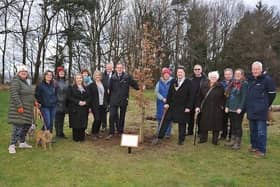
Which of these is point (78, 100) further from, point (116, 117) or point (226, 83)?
point (226, 83)

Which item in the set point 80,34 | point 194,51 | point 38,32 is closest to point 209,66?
point 194,51

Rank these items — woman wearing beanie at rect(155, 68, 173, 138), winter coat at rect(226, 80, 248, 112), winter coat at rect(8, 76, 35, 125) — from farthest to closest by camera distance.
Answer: woman wearing beanie at rect(155, 68, 173, 138) < winter coat at rect(226, 80, 248, 112) < winter coat at rect(8, 76, 35, 125)

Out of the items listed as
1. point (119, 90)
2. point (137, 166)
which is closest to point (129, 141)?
point (137, 166)

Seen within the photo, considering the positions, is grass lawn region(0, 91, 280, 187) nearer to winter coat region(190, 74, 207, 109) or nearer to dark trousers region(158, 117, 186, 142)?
dark trousers region(158, 117, 186, 142)

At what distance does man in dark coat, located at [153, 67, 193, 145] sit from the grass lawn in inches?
23.2

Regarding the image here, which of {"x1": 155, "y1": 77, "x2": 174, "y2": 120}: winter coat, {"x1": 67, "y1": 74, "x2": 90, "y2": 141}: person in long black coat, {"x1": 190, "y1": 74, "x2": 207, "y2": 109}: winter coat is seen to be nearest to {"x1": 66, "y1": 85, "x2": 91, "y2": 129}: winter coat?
{"x1": 67, "y1": 74, "x2": 90, "y2": 141}: person in long black coat

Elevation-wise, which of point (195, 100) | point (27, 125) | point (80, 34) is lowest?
point (27, 125)

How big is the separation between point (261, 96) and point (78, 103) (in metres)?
4.12

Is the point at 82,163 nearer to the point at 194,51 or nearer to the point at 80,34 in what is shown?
the point at 80,34

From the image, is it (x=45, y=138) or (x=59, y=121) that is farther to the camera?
(x=59, y=121)

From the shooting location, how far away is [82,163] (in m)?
6.87

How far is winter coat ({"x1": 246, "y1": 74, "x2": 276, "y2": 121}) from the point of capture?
7266 millimetres

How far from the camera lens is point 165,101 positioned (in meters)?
8.56

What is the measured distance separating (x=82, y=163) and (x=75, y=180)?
928mm
